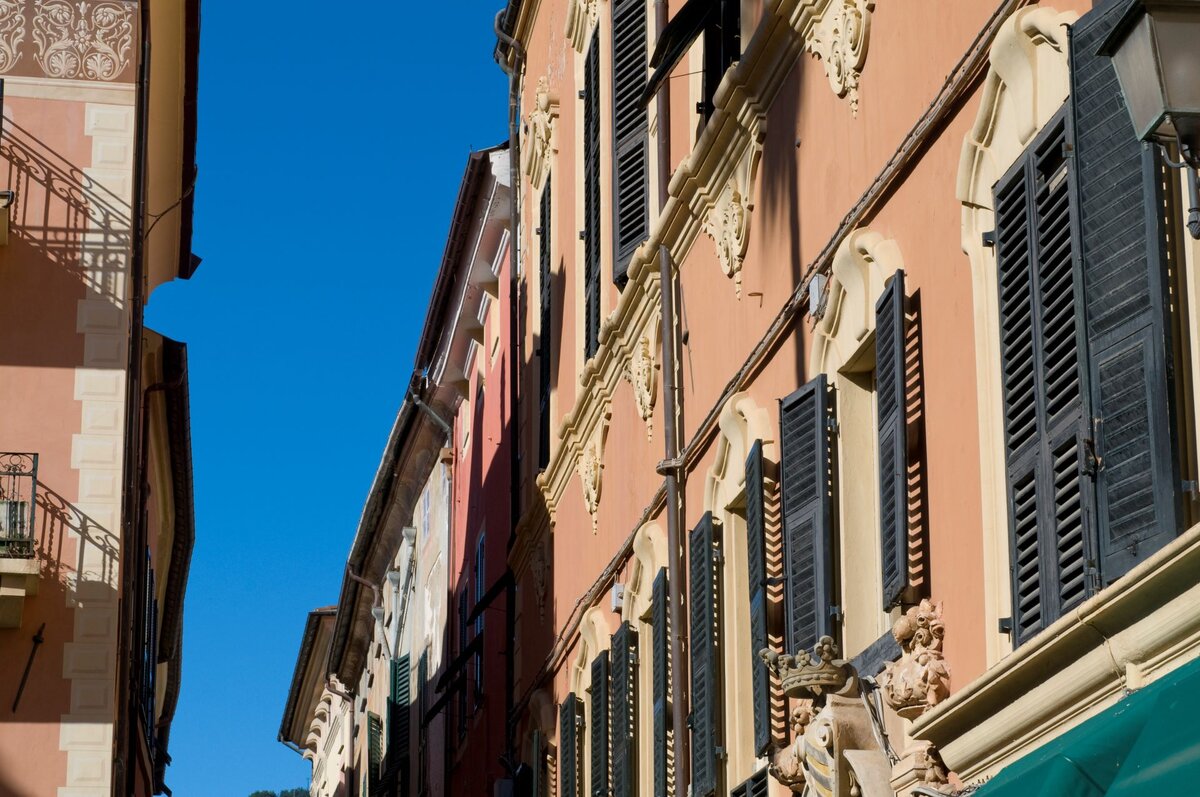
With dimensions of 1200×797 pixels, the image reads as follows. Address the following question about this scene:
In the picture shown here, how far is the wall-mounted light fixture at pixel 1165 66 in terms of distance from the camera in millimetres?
5574

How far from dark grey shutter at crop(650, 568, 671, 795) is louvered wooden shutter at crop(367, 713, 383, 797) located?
22896mm

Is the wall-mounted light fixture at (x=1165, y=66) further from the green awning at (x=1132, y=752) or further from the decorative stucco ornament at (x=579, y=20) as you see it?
the decorative stucco ornament at (x=579, y=20)

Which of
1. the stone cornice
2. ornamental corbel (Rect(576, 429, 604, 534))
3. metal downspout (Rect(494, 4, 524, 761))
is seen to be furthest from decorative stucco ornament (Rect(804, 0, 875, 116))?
metal downspout (Rect(494, 4, 524, 761))

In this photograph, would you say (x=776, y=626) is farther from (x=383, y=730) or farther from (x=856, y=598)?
(x=383, y=730)

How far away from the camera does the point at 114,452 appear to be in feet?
60.9

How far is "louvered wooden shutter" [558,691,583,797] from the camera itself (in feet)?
60.6

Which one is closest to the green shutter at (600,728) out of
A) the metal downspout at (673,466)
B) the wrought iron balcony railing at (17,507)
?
the metal downspout at (673,466)

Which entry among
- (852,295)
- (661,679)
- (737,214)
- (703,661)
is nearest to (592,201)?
(661,679)

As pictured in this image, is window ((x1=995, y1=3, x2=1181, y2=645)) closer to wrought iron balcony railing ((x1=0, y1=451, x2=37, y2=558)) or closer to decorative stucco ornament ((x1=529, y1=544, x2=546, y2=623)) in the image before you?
wrought iron balcony railing ((x1=0, y1=451, x2=37, y2=558))

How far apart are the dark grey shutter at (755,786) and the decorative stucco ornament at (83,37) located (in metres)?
10.2

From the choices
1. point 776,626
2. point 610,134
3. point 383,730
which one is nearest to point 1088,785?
point 776,626

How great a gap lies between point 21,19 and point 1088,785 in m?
15.4

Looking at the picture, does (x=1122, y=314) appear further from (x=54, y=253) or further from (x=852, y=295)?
(x=54, y=253)

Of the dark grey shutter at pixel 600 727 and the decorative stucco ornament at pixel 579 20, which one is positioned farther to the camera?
the decorative stucco ornament at pixel 579 20
